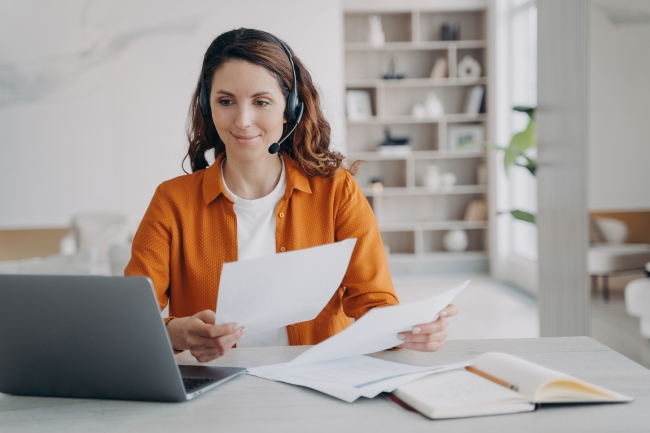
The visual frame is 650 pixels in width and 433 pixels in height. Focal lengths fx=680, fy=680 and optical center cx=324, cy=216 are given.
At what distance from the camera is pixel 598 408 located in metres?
0.90

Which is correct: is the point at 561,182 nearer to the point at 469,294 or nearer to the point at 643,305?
the point at 643,305

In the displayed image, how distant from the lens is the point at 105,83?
562cm

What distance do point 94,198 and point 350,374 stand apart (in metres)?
5.08

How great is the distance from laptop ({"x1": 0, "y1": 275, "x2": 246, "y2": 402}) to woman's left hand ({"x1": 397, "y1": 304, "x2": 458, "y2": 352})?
1.14 ft

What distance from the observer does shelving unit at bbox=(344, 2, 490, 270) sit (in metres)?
6.21

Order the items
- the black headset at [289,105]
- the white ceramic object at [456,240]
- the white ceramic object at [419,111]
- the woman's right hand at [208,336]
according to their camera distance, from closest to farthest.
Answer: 1. the woman's right hand at [208,336]
2. the black headset at [289,105]
3. the white ceramic object at [419,111]
4. the white ceramic object at [456,240]

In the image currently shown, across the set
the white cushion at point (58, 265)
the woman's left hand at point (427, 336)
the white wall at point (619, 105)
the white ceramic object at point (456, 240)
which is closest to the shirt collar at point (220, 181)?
the woman's left hand at point (427, 336)

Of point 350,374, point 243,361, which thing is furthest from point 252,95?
point 350,374

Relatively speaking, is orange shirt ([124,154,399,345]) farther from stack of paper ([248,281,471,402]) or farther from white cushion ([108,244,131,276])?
white cushion ([108,244,131,276])

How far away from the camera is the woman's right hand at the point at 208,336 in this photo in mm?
1077

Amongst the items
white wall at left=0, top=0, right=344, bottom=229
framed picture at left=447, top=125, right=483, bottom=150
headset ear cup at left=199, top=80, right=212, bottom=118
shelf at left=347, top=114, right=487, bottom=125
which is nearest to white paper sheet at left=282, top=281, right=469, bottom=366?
headset ear cup at left=199, top=80, right=212, bottom=118

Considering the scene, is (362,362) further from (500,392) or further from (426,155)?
(426,155)

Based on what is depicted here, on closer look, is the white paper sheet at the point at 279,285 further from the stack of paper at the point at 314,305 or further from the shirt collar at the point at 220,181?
the shirt collar at the point at 220,181

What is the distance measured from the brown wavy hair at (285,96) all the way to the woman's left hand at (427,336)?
0.55 meters
